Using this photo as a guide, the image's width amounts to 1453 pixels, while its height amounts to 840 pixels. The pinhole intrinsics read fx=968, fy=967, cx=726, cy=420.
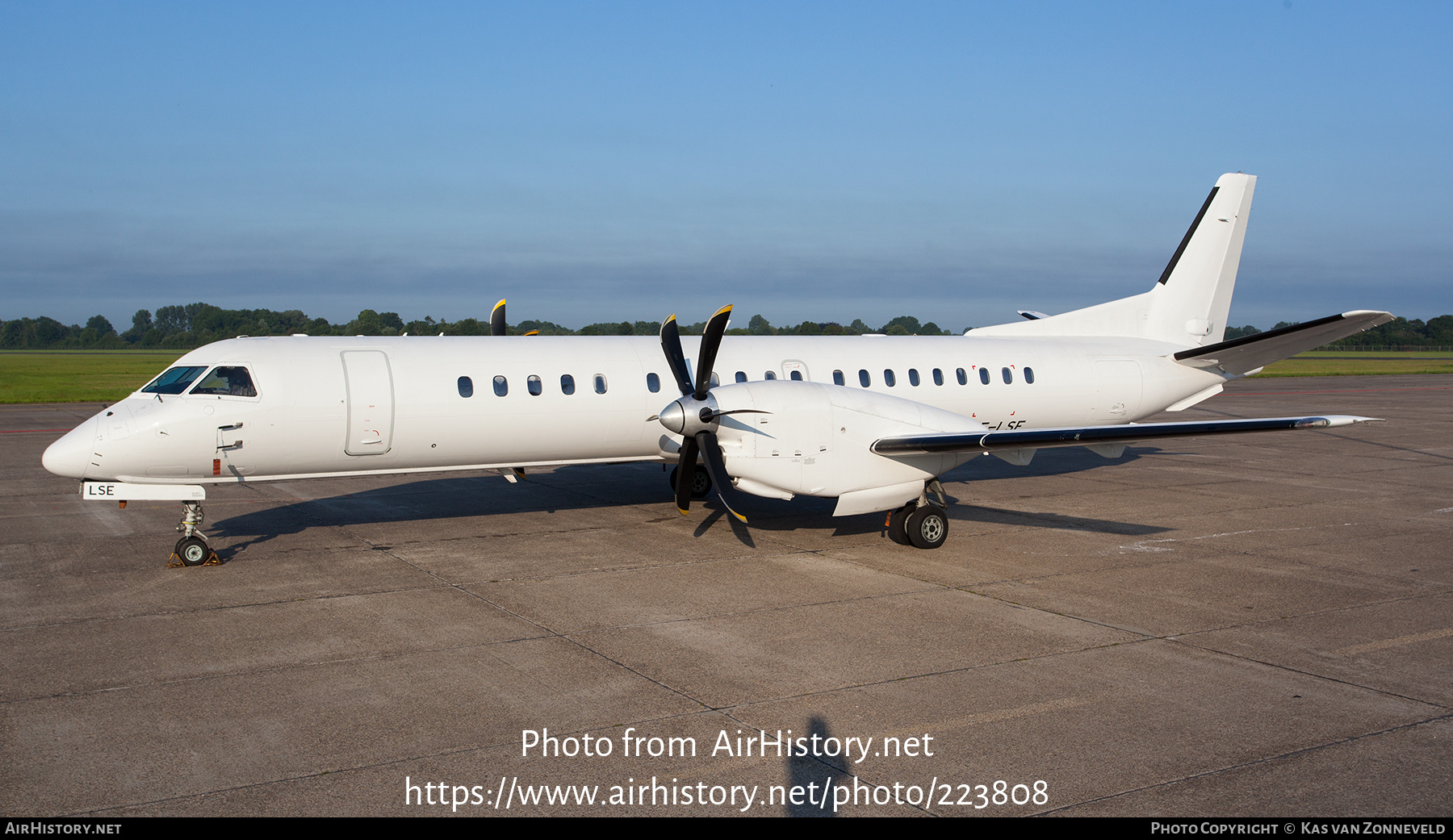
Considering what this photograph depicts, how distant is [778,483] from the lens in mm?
12336

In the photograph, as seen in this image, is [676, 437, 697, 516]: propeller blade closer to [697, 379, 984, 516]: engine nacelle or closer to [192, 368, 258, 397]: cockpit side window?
[697, 379, 984, 516]: engine nacelle

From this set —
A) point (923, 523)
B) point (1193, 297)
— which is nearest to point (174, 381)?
point (923, 523)

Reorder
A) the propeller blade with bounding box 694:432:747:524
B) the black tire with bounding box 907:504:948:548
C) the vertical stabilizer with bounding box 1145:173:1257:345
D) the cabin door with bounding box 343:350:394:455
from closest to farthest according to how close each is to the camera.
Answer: the propeller blade with bounding box 694:432:747:524
the cabin door with bounding box 343:350:394:455
the black tire with bounding box 907:504:948:548
the vertical stabilizer with bounding box 1145:173:1257:345

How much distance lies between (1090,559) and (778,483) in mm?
4160

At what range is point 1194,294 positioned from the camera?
1897 centimetres

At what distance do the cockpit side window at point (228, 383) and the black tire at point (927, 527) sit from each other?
8.76 m

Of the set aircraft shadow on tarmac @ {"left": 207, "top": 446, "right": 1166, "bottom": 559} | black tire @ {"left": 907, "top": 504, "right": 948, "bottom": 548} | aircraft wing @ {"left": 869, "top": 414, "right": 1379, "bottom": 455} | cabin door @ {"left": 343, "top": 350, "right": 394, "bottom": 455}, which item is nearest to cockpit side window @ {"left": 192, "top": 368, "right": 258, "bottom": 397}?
cabin door @ {"left": 343, "top": 350, "right": 394, "bottom": 455}

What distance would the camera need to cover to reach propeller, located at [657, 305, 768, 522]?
39.9 feet

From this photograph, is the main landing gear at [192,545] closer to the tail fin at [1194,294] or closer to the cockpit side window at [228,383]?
the cockpit side window at [228,383]

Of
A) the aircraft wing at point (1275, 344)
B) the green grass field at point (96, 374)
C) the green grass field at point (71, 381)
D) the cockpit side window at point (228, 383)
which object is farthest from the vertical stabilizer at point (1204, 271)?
the green grass field at point (71, 381)

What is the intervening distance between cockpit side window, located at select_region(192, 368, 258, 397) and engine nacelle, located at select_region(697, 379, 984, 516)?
596cm

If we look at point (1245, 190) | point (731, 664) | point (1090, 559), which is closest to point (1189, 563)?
point (1090, 559)

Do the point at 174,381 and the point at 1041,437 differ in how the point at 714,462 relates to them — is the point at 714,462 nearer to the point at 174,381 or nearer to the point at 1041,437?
the point at 1041,437
